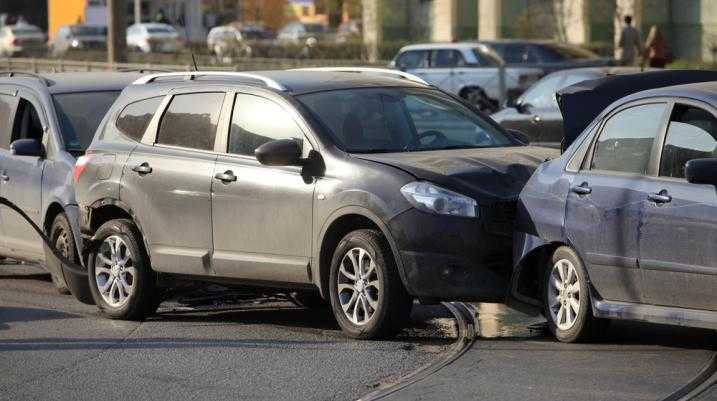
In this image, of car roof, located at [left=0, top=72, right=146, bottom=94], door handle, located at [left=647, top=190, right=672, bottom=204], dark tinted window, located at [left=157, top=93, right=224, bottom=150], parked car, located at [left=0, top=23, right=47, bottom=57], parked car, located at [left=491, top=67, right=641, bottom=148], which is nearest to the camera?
door handle, located at [left=647, top=190, right=672, bottom=204]

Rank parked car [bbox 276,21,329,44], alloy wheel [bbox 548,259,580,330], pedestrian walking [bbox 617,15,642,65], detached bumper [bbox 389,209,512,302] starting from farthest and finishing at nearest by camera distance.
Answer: parked car [bbox 276,21,329,44]
pedestrian walking [bbox 617,15,642,65]
detached bumper [bbox 389,209,512,302]
alloy wheel [bbox 548,259,580,330]

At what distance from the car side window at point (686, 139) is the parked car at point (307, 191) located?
1.23m

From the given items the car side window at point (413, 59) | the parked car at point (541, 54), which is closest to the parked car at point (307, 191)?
the parked car at point (541, 54)

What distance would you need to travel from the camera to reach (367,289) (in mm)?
9625

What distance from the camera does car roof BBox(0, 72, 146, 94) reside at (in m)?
13.4

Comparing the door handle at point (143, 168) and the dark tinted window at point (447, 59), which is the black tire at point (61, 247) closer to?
the door handle at point (143, 168)

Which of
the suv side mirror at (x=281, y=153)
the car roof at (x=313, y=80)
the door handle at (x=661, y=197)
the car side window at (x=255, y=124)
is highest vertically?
the car roof at (x=313, y=80)

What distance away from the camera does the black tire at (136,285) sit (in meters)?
11.1

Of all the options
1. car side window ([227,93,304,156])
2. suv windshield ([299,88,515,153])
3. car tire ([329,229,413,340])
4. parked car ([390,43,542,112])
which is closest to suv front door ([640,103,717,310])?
car tire ([329,229,413,340])

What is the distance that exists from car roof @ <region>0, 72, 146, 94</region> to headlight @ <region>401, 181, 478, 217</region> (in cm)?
489

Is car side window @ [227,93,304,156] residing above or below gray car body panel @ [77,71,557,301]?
above

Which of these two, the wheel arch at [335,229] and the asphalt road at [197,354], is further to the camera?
the wheel arch at [335,229]

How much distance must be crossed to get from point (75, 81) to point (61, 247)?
1.74m

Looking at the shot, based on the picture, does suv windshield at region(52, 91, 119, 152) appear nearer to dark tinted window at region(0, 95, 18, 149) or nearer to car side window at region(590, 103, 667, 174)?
dark tinted window at region(0, 95, 18, 149)
